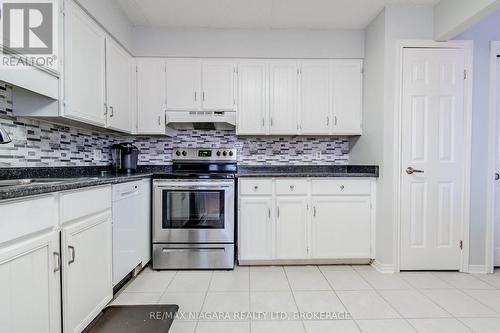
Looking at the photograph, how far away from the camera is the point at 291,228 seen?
8.61ft

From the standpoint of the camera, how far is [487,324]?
170 cm

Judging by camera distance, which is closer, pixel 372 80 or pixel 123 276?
pixel 123 276

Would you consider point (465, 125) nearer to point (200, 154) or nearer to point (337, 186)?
point (337, 186)

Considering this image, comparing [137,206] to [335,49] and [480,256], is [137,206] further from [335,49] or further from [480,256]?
[480,256]

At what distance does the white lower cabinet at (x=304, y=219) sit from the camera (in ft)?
8.57

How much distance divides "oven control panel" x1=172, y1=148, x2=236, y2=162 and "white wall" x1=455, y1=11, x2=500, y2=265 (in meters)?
2.47

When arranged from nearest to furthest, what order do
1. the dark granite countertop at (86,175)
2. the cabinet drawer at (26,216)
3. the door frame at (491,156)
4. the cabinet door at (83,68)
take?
the cabinet drawer at (26,216) → the dark granite countertop at (86,175) → the cabinet door at (83,68) → the door frame at (491,156)

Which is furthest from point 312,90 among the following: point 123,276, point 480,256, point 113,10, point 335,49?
point 123,276

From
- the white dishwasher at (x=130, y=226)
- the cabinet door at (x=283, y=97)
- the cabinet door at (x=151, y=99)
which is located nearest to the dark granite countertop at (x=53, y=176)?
the white dishwasher at (x=130, y=226)

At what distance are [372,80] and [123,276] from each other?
114 inches

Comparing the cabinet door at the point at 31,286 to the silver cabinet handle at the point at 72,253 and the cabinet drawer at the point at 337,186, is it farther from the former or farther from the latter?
the cabinet drawer at the point at 337,186

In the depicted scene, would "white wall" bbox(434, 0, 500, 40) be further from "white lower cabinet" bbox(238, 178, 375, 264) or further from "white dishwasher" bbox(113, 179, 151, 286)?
"white dishwasher" bbox(113, 179, 151, 286)

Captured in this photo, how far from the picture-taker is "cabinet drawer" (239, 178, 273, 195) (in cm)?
261

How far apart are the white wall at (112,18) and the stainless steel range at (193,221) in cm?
137
